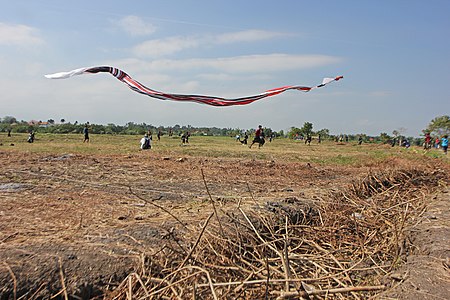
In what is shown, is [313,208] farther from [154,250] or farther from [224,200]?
[154,250]

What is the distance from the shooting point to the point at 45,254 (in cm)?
330

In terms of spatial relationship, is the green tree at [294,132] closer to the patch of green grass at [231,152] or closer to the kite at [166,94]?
the patch of green grass at [231,152]

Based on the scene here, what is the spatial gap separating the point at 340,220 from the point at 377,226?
0.57 metres

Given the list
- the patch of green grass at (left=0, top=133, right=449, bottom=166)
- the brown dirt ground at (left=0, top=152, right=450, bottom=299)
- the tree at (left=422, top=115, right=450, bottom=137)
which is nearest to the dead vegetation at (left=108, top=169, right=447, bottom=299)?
the brown dirt ground at (left=0, top=152, right=450, bottom=299)

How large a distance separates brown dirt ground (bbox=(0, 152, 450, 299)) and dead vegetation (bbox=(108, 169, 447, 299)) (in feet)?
0.71

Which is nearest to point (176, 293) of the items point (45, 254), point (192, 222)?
point (45, 254)

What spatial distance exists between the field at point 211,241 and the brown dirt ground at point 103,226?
0.04 feet

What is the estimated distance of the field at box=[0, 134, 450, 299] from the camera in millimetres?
2996

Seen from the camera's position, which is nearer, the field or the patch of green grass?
the field

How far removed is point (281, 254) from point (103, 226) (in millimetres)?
2219

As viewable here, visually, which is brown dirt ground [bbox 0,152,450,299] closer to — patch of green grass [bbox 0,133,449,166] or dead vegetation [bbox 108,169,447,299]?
dead vegetation [bbox 108,169,447,299]

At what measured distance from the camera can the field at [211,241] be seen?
300 centimetres

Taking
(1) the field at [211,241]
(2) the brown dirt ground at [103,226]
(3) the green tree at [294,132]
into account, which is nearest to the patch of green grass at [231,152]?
(2) the brown dirt ground at [103,226]

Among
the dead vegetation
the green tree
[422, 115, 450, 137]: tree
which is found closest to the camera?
the dead vegetation
